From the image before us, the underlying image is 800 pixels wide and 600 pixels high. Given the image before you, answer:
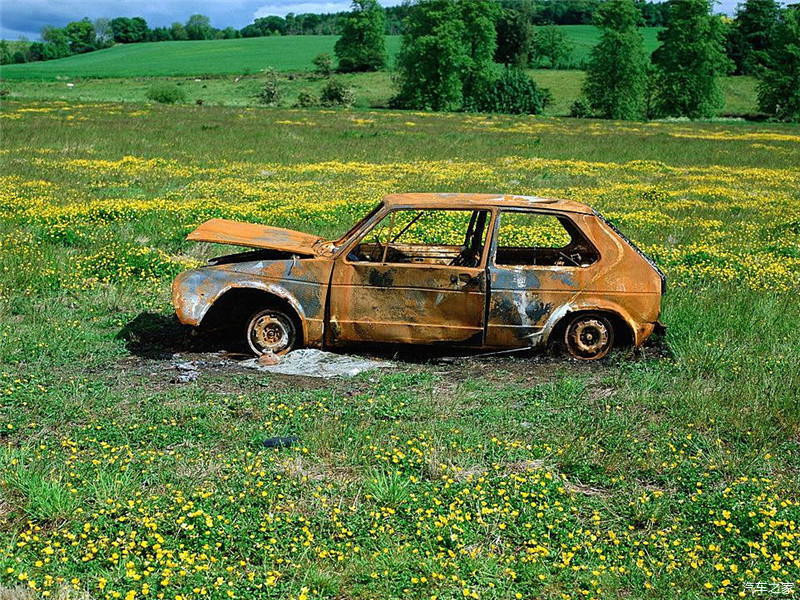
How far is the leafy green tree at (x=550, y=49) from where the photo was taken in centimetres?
11612

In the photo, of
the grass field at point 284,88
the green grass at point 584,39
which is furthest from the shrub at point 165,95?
the green grass at point 584,39

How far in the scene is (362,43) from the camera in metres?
107

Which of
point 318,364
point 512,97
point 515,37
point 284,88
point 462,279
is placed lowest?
point 318,364

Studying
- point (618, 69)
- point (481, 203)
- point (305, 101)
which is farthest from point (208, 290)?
point (618, 69)

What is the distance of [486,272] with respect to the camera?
7.54 meters

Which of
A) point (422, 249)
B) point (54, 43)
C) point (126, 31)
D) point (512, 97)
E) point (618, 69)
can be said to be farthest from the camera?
point (126, 31)

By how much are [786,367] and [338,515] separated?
4932 mm

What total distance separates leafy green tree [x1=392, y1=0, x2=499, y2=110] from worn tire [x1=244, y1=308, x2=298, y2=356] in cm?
7444

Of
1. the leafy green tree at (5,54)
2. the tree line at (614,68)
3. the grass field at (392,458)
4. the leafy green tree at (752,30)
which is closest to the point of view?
the grass field at (392,458)

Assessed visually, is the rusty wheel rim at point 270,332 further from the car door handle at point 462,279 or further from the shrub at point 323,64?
the shrub at point 323,64

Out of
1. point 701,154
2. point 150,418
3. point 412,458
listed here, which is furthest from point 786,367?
point 701,154

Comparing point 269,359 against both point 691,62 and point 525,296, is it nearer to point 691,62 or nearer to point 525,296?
point 525,296

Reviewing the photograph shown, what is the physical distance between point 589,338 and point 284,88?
79608 millimetres

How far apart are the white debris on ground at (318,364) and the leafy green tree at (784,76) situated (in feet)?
253
